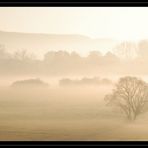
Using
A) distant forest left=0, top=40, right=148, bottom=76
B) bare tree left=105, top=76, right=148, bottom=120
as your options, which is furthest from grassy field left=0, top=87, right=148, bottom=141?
distant forest left=0, top=40, right=148, bottom=76

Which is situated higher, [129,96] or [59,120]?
[129,96]

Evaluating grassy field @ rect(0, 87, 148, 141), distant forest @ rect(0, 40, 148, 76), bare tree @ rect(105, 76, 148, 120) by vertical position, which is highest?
distant forest @ rect(0, 40, 148, 76)

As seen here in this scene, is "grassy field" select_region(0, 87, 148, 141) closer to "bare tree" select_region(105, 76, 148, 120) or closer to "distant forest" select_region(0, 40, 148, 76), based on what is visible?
"bare tree" select_region(105, 76, 148, 120)

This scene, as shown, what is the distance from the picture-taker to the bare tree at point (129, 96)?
75.0 inches

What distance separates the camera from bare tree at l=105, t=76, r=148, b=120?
1.90 m

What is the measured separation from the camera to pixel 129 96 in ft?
6.27

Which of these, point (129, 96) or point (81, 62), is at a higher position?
point (81, 62)

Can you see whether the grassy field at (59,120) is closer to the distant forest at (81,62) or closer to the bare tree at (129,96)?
the bare tree at (129,96)

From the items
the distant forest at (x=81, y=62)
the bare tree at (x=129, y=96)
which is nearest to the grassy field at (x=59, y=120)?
the bare tree at (x=129, y=96)

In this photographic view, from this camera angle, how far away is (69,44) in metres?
1.93

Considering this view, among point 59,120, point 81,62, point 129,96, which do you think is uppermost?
point 81,62

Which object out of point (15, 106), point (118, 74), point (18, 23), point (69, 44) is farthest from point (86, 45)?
point (15, 106)

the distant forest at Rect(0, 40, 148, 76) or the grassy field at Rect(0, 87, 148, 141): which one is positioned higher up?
the distant forest at Rect(0, 40, 148, 76)

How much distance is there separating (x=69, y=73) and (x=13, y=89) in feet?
1.27
